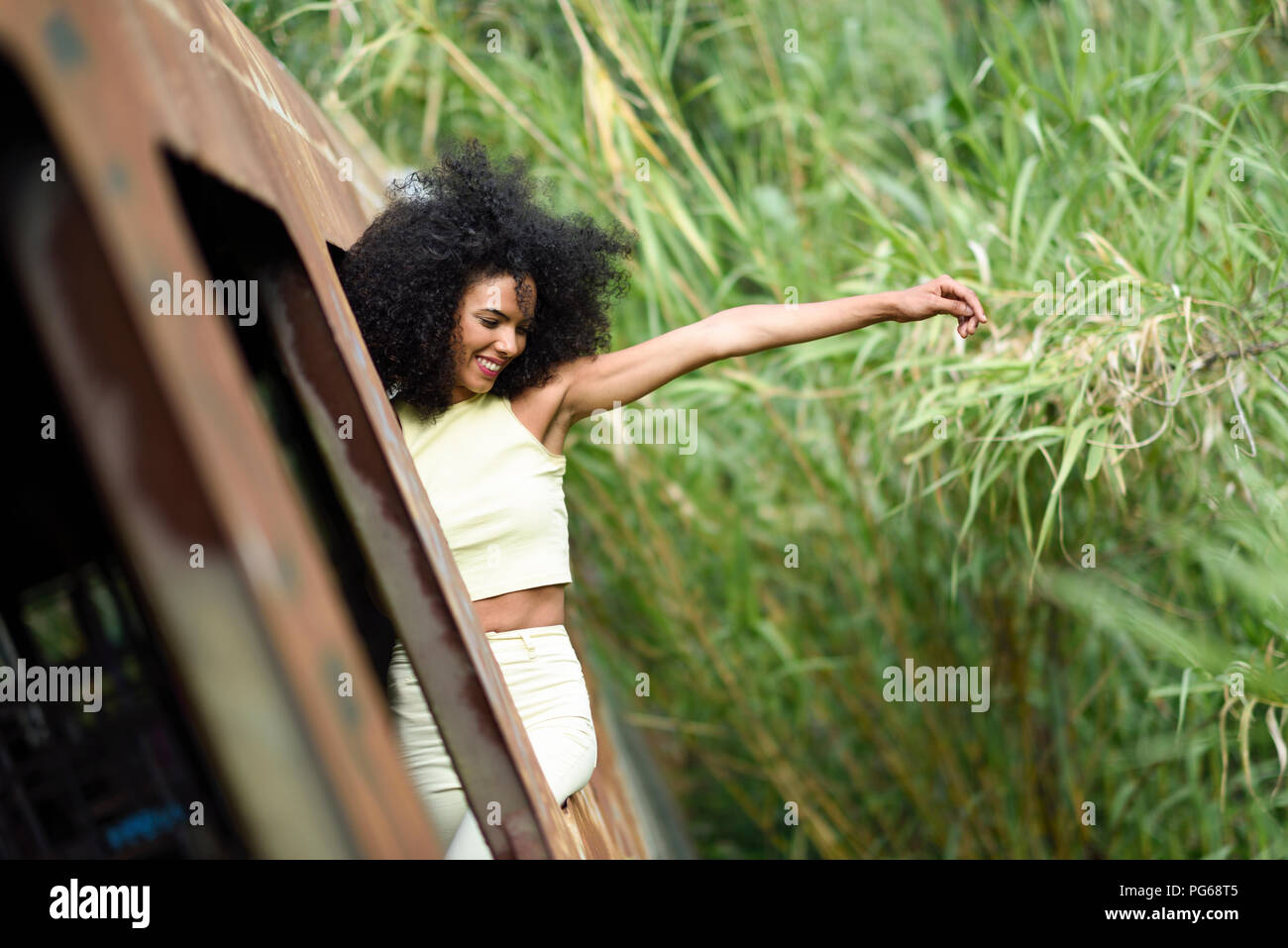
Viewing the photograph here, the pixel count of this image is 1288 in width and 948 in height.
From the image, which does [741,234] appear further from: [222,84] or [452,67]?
[222,84]

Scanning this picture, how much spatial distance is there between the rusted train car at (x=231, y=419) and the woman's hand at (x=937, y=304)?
2.51ft

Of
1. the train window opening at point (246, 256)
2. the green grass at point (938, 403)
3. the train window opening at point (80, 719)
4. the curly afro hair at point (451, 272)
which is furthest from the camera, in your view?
the train window opening at point (80, 719)

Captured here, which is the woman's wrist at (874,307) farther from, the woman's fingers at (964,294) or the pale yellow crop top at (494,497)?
the pale yellow crop top at (494,497)

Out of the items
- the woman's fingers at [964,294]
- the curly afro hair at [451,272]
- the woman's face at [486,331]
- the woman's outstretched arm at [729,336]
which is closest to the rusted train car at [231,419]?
the curly afro hair at [451,272]

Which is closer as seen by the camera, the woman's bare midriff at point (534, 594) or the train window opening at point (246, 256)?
the train window opening at point (246, 256)

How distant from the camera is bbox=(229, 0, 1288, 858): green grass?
192 centimetres

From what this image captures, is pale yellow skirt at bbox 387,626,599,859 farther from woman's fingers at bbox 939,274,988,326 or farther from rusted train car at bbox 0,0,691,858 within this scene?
woman's fingers at bbox 939,274,988,326

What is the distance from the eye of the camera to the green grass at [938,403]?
1918 mm

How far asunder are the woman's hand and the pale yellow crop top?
541mm

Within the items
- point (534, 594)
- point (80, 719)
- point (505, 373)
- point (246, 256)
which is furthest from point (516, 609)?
point (80, 719)

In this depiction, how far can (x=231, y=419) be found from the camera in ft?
1.90

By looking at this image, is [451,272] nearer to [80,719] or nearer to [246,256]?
[246,256]

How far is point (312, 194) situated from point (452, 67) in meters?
1.33

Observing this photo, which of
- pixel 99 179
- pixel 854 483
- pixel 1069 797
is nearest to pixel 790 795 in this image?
pixel 1069 797
